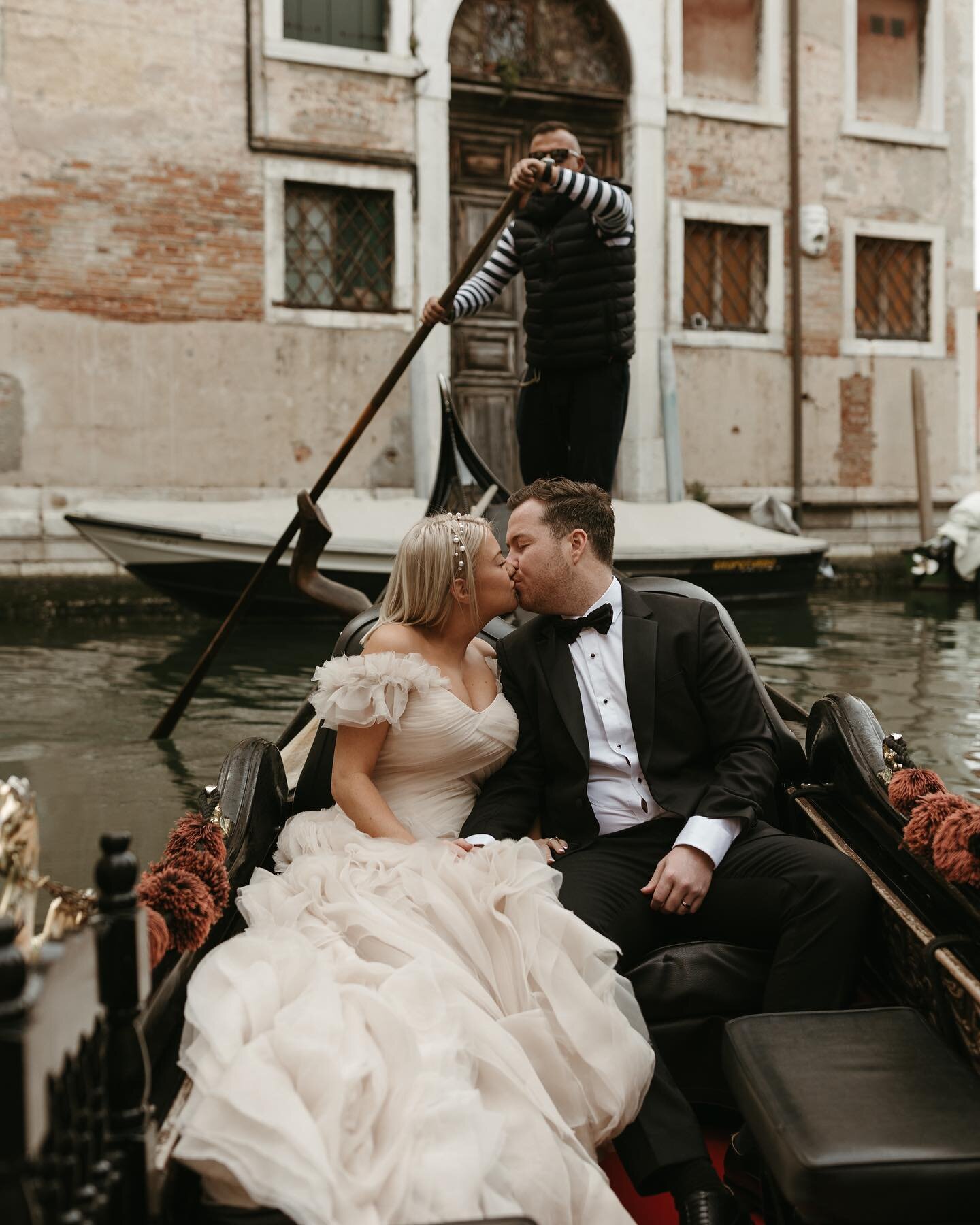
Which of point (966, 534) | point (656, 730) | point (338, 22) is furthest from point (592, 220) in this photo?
point (966, 534)

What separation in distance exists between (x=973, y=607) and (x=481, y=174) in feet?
14.0

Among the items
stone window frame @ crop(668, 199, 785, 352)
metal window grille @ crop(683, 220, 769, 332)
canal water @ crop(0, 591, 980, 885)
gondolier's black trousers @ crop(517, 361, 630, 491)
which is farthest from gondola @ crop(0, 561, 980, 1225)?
metal window grille @ crop(683, 220, 769, 332)

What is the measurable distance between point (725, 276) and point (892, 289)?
1.49 meters

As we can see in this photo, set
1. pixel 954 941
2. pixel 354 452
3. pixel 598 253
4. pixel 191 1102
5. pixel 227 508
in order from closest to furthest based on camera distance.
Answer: pixel 191 1102 < pixel 954 941 < pixel 598 253 < pixel 227 508 < pixel 354 452

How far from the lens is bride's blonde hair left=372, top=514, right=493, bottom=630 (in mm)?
1866

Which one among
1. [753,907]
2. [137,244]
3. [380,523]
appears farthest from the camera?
[137,244]

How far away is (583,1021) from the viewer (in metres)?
1.38

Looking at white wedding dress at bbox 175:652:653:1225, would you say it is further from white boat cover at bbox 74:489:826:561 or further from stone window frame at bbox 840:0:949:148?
stone window frame at bbox 840:0:949:148

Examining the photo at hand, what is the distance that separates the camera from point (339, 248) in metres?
7.90

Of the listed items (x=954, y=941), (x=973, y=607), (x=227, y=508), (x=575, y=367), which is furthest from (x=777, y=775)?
(x=973, y=607)

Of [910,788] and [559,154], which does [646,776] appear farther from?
[559,154]

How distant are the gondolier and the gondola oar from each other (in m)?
0.05

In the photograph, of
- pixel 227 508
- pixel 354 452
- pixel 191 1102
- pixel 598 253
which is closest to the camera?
pixel 191 1102

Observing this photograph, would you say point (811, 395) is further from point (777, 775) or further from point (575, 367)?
point (777, 775)
